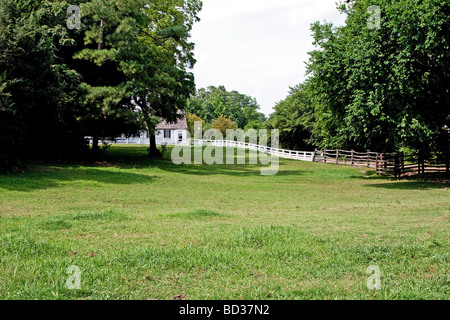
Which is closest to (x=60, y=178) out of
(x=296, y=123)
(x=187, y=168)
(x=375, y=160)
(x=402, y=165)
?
(x=187, y=168)

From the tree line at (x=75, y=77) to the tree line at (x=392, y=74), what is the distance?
12205 mm

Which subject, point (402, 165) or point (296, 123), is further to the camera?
point (296, 123)

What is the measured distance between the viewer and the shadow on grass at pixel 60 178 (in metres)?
16.2

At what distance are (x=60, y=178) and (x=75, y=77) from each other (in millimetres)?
9070

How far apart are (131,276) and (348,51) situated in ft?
71.0

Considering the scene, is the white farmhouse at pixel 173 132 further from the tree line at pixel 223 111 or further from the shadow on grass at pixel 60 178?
the shadow on grass at pixel 60 178

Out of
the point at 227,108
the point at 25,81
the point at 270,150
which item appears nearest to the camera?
the point at 25,81

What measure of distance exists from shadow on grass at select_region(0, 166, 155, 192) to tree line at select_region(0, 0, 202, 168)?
1.52m

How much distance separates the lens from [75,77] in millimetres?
25531

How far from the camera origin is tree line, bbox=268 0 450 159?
2066cm

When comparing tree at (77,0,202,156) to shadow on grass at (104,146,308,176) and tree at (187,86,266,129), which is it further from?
tree at (187,86,266,129)

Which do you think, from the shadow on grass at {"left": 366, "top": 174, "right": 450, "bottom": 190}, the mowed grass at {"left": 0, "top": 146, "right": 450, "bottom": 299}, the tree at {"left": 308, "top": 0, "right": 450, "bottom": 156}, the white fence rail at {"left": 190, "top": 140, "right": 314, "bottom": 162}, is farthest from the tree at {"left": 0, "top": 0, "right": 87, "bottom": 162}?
the white fence rail at {"left": 190, "top": 140, "right": 314, "bottom": 162}

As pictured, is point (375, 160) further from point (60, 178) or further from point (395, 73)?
point (60, 178)
